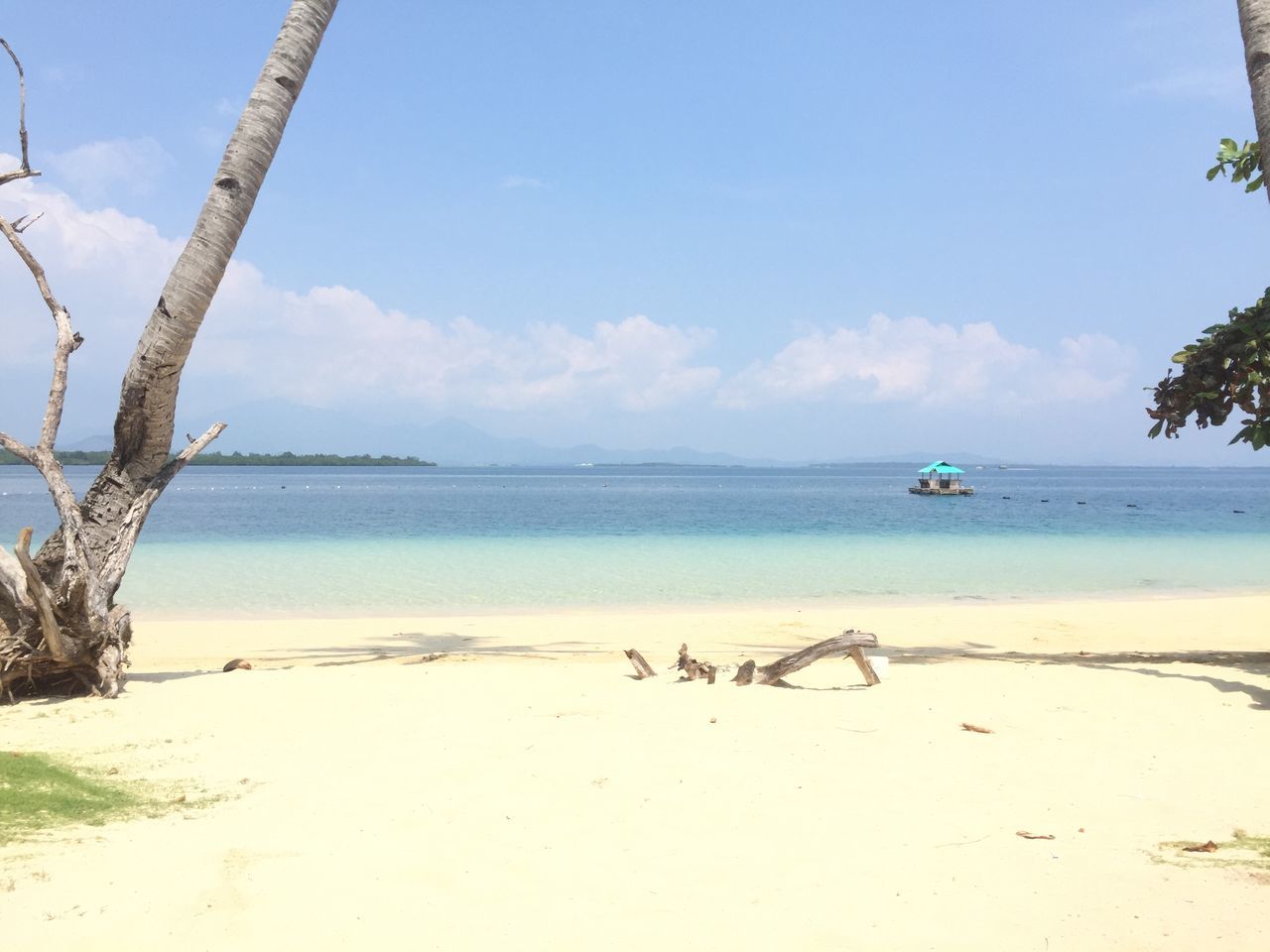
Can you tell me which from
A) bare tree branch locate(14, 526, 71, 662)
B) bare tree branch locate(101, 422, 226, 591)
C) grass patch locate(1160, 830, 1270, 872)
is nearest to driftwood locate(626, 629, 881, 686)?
grass patch locate(1160, 830, 1270, 872)

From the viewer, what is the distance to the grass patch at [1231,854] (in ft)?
13.2

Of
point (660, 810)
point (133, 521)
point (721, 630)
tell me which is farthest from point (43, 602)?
point (721, 630)

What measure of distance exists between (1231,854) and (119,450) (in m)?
8.03

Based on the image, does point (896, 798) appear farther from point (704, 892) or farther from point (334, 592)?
point (334, 592)

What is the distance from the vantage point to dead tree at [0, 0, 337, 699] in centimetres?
703

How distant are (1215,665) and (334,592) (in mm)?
15686

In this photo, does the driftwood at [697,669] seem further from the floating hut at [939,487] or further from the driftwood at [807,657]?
the floating hut at [939,487]

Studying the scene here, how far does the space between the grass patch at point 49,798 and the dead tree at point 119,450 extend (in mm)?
2047

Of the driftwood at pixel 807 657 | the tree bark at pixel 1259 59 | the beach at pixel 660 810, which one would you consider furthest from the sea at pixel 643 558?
the tree bark at pixel 1259 59

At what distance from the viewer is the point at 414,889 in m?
3.78

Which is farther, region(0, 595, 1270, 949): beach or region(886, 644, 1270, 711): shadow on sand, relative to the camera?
region(886, 644, 1270, 711): shadow on sand

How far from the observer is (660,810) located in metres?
4.77

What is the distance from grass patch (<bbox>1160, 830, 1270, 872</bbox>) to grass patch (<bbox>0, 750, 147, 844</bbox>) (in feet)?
16.1

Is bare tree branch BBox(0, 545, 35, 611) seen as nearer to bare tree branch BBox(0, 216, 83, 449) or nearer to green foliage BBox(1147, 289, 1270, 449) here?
bare tree branch BBox(0, 216, 83, 449)
